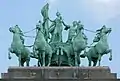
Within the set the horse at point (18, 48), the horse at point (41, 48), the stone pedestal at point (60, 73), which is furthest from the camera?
the horse at point (18, 48)

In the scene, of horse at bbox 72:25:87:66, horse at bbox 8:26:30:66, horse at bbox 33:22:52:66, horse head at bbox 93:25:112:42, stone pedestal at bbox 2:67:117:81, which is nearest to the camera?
stone pedestal at bbox 2:67:117:81

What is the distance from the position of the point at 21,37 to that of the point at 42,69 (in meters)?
2.82

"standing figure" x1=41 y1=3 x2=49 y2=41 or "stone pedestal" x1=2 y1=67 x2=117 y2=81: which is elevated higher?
"standing figure" x1=41 y1=3 x2=49 y2=41

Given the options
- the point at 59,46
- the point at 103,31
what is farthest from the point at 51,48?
the point at 103,31

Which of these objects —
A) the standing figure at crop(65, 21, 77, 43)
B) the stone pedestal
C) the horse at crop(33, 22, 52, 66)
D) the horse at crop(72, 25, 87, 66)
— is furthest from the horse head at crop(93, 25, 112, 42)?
the horse at crop(33, 22, 52, 66)

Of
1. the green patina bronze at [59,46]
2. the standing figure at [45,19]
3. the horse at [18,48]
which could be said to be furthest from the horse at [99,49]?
the horse at [18,48]

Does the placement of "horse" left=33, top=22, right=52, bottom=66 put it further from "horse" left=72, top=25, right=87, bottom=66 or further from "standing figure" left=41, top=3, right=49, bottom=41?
"horse" left=72, top=25, right=87, bottom=66

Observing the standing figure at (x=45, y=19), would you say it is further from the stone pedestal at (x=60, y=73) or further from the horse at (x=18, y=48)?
the stone pedestal at (x=60, y=73)

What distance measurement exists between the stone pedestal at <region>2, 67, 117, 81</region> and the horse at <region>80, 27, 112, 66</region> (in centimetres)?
93

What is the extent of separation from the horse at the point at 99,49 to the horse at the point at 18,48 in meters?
3.95

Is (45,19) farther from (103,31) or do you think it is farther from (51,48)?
(103,31)

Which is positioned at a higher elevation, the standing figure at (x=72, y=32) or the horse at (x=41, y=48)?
the standing figure at (x=72, y=32)

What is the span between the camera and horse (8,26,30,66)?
1736 inches

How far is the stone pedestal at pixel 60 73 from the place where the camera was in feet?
142
